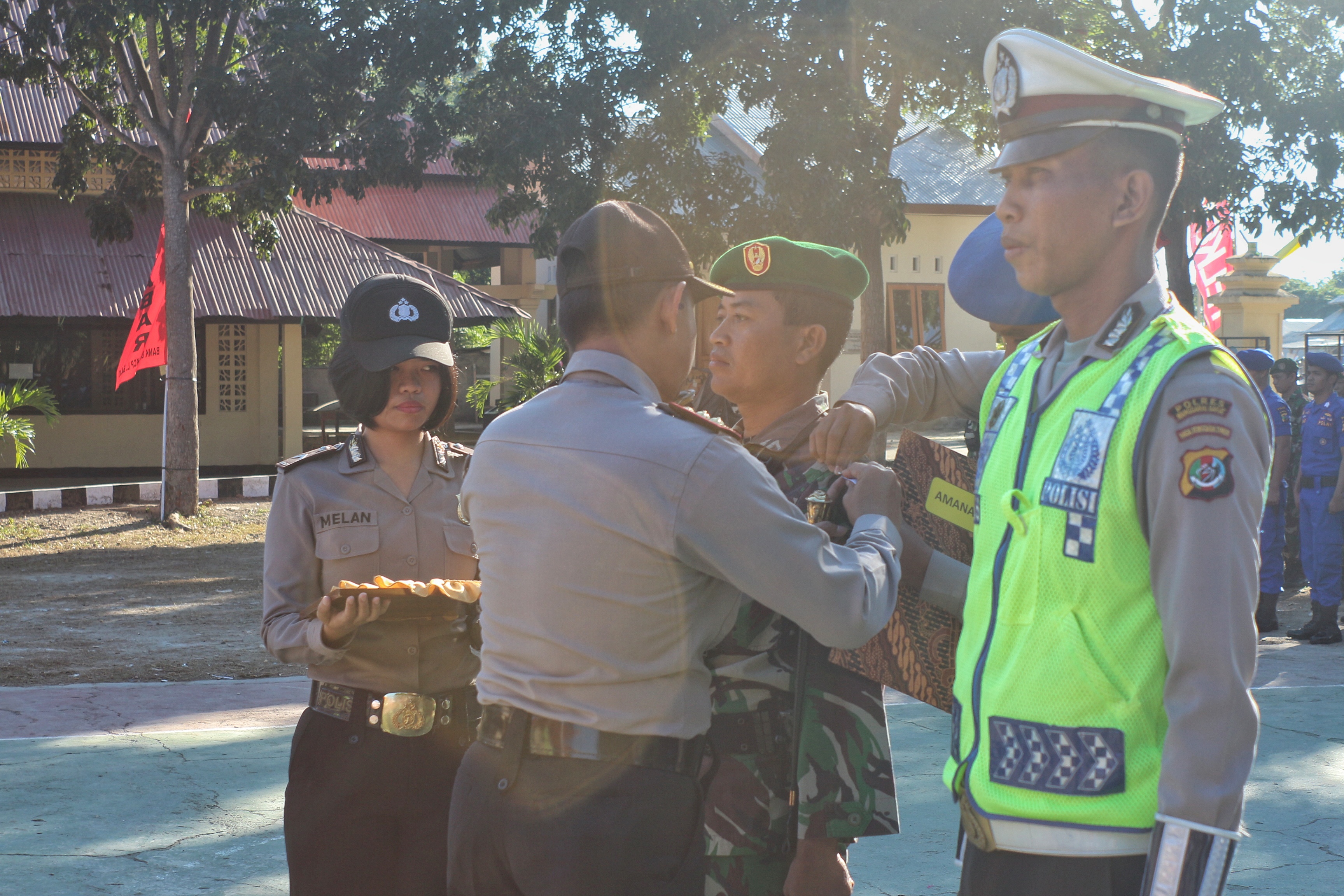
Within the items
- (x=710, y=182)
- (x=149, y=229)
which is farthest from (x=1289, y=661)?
(x=149, y=229)

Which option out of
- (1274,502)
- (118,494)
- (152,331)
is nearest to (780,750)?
(1274,502)

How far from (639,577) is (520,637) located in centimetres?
24

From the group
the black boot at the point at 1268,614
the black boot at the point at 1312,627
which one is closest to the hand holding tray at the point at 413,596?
the black boot at the point at 1312,627

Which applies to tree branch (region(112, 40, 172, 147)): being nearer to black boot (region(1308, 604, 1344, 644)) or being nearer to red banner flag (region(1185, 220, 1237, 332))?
black boot (region(1308, 604, 1344, 644))

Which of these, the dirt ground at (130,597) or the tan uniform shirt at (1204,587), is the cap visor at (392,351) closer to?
the tan uniform shirt at (1204,587)

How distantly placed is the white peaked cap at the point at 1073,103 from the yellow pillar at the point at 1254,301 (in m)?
20.8

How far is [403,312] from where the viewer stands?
3117 millimetres

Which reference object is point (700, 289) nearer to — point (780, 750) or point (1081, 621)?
point (780, 750)

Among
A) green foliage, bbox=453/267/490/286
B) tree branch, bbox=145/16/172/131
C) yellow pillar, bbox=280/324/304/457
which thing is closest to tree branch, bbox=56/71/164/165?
tree branch, bbox=145/16/172/131

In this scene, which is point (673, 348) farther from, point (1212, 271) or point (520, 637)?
point (1212, 271)

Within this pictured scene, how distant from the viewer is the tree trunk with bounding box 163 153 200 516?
50.4ft

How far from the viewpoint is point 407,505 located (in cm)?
314

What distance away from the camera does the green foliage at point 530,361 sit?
20281 mm

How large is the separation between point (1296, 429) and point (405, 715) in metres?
10.1
